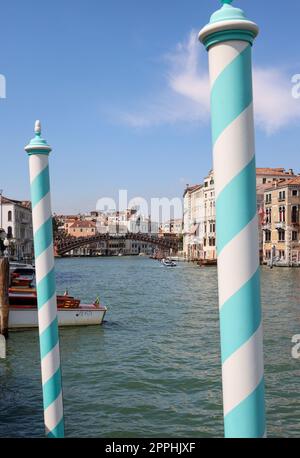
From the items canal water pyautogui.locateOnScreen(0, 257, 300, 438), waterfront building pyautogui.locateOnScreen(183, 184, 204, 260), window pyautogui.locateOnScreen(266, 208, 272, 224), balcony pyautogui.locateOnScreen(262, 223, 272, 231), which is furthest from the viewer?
waterfront building pyautogui.locateOnScreen(183, 184, 204, 260)

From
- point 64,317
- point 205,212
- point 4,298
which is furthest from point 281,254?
point 4,298

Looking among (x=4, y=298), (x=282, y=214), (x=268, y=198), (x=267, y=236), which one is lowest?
(x=4, y=298)

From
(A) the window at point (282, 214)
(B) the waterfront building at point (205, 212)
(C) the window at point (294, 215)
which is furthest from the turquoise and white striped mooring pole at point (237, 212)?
(B) the waterfront building at point (205, 212)

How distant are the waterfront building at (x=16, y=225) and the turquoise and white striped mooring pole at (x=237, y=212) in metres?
51.3

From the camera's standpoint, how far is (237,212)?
1.42 metres

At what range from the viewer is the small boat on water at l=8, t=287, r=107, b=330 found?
12516mm

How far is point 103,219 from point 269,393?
101 meters

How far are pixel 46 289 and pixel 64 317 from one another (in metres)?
10.7

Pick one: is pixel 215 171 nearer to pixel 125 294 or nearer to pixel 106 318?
pixel 106 318

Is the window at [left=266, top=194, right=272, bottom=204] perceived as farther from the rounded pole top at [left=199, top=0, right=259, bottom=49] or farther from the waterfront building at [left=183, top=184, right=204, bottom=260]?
the rounded pole top at [left=199, top=0, right=259, bottom=49]

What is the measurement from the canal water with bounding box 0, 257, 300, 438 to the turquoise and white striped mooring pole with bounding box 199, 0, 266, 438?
470 centimetres

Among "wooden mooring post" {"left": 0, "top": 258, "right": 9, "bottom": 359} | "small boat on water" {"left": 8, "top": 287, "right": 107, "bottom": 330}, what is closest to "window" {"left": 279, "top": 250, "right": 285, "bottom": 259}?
"small boat on water" {"left": 8, "top": 287, "right": 107, "bottom": 330}

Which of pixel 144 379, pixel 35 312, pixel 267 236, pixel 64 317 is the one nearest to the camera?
pixel 144 379

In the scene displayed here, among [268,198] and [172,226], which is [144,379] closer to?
[268,198]
